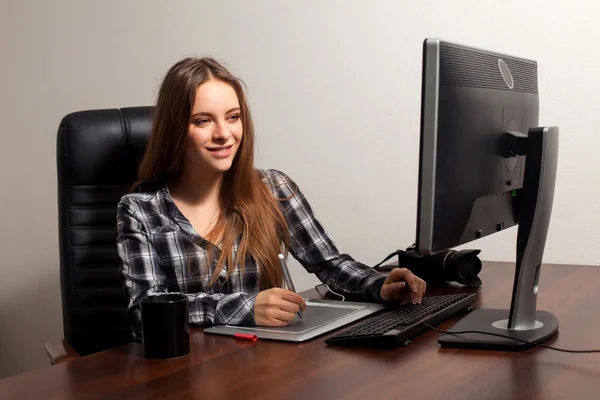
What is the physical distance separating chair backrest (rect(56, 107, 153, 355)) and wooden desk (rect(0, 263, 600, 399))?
0.67 metres

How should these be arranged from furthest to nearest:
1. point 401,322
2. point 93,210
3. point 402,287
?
point 93,210
point 402,287
point 401,322

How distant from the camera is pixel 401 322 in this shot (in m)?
1.33

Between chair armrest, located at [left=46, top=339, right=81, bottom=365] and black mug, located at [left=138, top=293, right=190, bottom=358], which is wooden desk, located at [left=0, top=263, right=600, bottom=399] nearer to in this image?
black mug, located at [left=138, top=293, right=190, bottom=358]

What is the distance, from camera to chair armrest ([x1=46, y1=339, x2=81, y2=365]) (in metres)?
1.66

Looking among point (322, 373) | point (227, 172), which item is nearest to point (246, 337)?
point (322, 373)

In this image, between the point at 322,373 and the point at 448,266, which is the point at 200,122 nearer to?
the point at 448,266

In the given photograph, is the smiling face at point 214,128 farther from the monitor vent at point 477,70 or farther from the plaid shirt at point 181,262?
the monitor vent at point 477,70

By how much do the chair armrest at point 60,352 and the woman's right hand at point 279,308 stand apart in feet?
1.68

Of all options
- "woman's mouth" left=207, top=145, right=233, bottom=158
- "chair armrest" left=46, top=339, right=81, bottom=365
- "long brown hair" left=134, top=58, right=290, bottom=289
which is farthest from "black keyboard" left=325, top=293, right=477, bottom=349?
"chair armrest" left=46, top=339, right=81, bottom=365

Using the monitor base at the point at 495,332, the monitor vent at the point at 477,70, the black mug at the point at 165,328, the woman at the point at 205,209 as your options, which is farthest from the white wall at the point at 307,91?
the black mug at the point at 165,328

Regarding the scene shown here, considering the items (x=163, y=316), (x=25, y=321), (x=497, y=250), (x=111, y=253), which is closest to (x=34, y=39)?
(x=25, y=321)

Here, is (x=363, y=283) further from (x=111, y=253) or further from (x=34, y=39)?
(x=34, y=39)

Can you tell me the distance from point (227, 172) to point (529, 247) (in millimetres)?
796

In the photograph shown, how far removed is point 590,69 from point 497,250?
570mm
